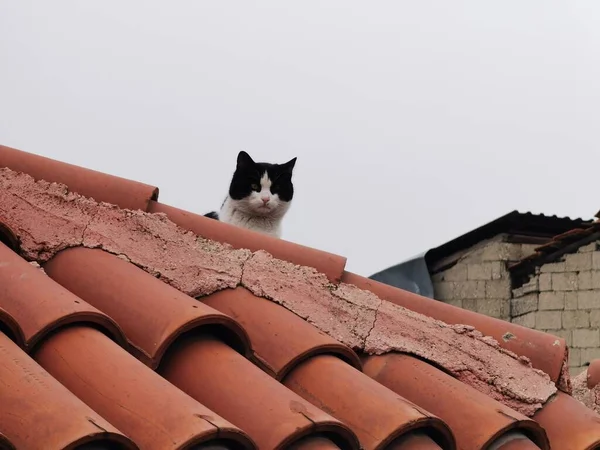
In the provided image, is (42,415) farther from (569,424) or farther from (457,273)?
Answer: (457,273)

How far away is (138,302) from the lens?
2.42 m

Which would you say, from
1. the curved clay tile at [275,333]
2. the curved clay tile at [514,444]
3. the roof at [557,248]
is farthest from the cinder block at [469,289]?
the curved clay tile at [514,444]

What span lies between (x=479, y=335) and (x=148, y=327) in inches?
45.8

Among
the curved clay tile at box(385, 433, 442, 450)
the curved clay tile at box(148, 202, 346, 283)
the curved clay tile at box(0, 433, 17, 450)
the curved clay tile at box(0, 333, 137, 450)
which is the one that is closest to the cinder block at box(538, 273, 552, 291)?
the curved clay tile at box(148, 202, 346, 283)

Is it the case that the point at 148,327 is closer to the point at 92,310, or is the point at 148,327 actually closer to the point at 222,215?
the point at 92,310

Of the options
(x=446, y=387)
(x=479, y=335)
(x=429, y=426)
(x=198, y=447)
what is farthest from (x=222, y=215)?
(x=198, y=447)

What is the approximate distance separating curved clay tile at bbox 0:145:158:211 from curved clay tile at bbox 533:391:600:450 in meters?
1.32

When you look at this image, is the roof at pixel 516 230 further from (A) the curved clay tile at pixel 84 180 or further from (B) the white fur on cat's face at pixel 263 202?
(A) the curved clay tile at pixel 84 180

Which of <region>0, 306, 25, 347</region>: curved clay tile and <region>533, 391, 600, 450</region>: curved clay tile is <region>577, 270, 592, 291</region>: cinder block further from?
<region>0, 306, 25, 347</region>: curved clay tile

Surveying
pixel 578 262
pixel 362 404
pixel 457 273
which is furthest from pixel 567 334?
pixel 362 404

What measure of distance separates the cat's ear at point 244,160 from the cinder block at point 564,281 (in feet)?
15.9

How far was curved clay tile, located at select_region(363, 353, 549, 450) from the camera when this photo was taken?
241 cm

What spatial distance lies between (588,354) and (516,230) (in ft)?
5.44

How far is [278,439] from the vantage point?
1976mm
